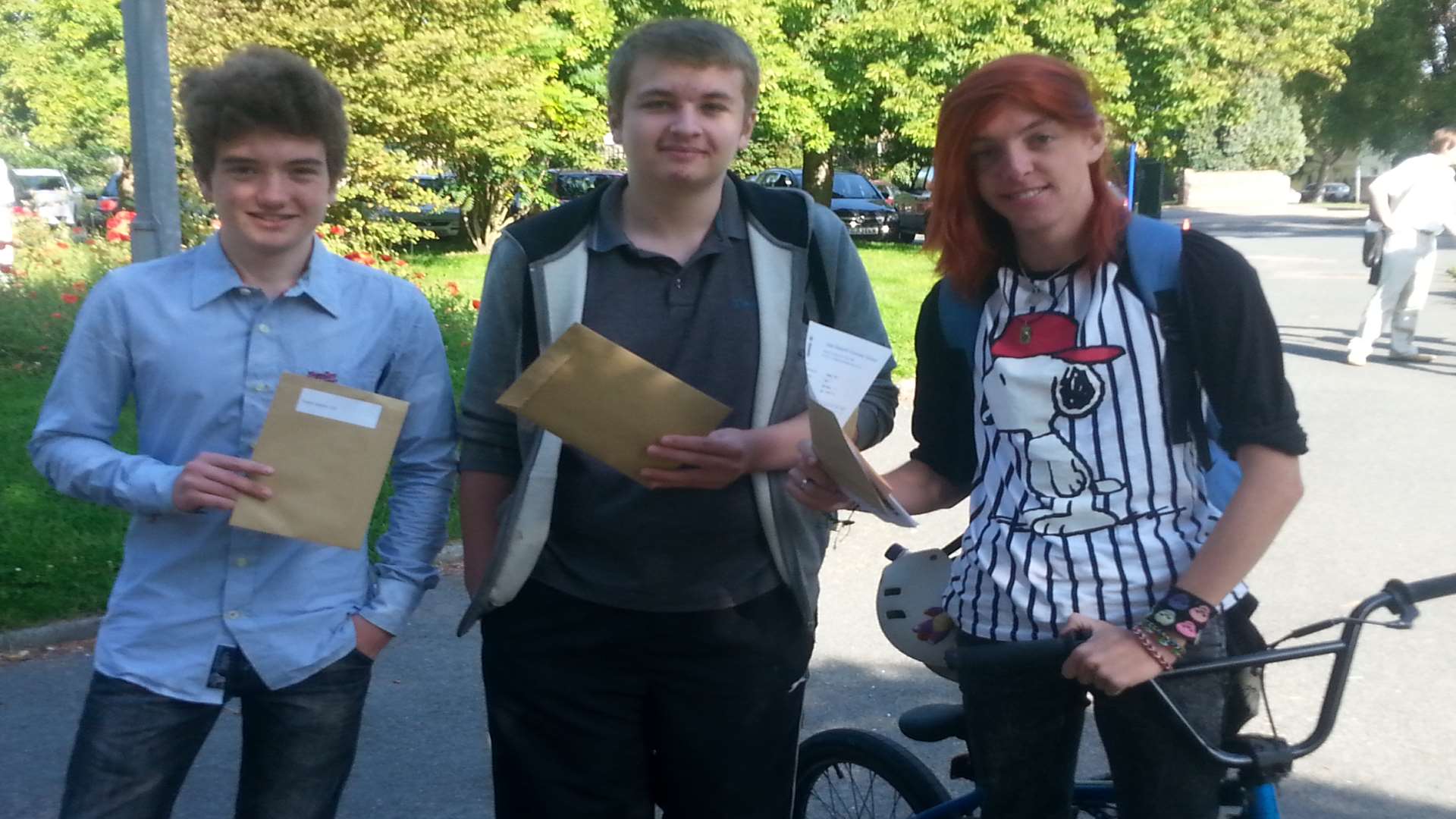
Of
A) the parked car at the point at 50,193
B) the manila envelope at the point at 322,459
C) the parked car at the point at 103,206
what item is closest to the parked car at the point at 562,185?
the parked car at the point at 103,206

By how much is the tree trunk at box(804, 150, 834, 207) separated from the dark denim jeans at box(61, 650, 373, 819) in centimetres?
2274

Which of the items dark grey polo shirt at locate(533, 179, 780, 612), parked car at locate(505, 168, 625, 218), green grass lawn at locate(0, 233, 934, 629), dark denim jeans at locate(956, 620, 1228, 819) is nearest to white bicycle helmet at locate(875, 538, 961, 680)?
dark denim jeans at locate(956, 620, 1228, 819)

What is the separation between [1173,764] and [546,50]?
18.7m

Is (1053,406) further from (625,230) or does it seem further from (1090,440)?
(625,230)

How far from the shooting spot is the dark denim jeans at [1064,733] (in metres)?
2.04

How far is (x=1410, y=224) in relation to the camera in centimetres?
1167

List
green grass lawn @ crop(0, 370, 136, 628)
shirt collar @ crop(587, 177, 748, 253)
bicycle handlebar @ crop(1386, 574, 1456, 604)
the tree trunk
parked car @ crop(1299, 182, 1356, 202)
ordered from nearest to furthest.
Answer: bicycle handlebar @ crop(1386, 574, 1456, 604) < shirt collar @ crop(587, 177, 748, 253) < green grass lawn @ crop(0, 370, 136, 628) < the tree trunk < parked car @ crop(1299, 182, 1356, 202)

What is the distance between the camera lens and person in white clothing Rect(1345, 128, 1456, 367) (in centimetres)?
1167

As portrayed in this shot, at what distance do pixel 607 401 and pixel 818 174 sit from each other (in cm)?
2429

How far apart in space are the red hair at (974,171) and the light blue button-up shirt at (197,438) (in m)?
0.97

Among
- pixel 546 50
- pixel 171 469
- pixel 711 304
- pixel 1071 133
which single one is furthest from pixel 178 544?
pixel 546 50

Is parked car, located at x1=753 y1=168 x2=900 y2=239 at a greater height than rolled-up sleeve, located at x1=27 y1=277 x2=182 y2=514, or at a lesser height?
lesser

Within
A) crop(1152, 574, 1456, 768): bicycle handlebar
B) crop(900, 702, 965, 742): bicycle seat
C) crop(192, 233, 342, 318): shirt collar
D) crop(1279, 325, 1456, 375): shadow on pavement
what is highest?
crop(192, 233, 342, 318): shirt collar

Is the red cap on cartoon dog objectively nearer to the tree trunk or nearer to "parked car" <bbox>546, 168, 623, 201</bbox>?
"parked car" <bbox>546, 168, 623, 201</bbox>
